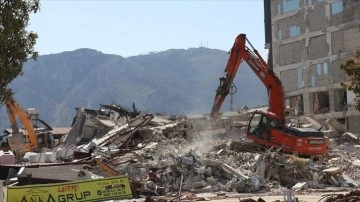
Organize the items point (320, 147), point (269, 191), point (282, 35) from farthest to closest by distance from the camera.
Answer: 1. point (282, 35)
2. point (320, 147)
3. point (269, 191)

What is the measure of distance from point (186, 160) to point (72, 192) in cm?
1296

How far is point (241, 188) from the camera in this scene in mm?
25484

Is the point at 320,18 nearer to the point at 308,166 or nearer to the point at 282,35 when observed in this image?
the point at 282,35

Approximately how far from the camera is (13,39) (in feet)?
41.5

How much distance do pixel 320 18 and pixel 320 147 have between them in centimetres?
3657

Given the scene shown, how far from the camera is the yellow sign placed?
14.2 m

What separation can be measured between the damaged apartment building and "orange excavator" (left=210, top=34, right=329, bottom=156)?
27.8m

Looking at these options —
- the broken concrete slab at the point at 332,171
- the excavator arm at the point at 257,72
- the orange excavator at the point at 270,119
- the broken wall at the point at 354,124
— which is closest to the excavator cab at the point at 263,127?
the orange excavator at the point at 270,119

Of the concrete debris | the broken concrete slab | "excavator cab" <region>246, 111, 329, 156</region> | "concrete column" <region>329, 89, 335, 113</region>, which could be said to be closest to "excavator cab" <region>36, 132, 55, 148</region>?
the concrete debris

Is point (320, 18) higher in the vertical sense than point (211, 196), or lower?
higher

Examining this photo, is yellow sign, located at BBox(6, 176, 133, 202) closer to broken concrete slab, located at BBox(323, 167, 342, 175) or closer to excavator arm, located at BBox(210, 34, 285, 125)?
broken concrete slab, located at BBox(323, 167, 342, 175)

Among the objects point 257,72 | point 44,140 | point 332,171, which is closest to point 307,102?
point 44,140

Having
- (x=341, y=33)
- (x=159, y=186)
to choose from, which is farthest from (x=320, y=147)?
(x=341, y=33)

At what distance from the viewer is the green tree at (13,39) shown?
12484mm
